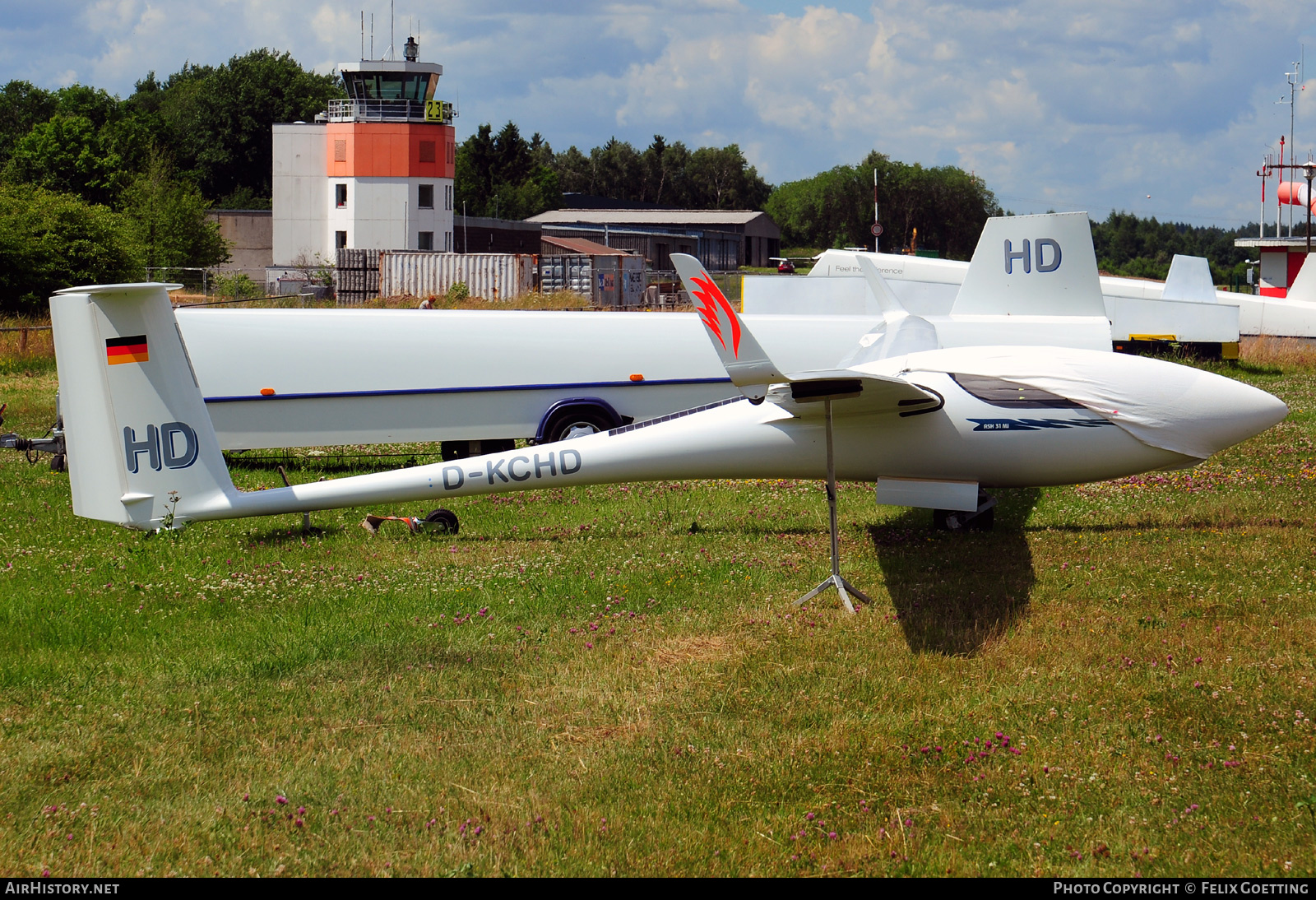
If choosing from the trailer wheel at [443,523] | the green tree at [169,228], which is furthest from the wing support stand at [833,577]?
the green tree at [169,228]

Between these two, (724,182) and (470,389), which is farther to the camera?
(724,182)

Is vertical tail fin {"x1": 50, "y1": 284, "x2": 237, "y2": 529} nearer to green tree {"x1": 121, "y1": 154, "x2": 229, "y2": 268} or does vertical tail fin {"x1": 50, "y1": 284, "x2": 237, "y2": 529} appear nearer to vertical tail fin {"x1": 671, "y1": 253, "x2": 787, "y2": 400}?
vertical tail fin {"x1": 671, "y1": 253, "x2": 787, "y2": 400}

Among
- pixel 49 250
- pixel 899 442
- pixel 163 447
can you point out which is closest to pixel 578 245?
pixel 49 250

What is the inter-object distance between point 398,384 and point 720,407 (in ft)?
16.3

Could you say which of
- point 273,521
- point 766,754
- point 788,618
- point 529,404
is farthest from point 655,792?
point 529,404

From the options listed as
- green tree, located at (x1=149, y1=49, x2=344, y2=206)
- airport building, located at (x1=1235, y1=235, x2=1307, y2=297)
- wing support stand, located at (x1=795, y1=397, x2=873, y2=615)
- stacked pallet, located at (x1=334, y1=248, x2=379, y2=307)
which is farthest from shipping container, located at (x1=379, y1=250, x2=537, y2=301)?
green tree, located at (x1=149, y1=49, x2=344, y2=206)

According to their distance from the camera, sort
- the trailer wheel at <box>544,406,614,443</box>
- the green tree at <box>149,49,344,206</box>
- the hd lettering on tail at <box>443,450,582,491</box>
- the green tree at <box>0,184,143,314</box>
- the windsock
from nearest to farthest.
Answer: the hd lettering on tail at <box>443,450,582,491</box> < the trailer wheel at <box>544,406,614,443</box> < the green tree at <box>0,184,143,314</box> < the windsock < the green tree at <box>149,49,344,206</box>

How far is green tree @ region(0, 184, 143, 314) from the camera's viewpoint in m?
38.8

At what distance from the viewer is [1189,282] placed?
88.7 feet

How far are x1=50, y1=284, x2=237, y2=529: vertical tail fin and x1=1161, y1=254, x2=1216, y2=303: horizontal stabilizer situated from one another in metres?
23.6

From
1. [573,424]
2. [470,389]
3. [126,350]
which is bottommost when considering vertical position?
[573,424]

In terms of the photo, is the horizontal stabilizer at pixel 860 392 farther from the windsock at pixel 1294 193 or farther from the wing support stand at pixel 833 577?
the windsock at pixel 1294 193

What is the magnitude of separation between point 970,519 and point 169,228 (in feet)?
198

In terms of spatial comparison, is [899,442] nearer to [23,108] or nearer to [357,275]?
[357,275]
